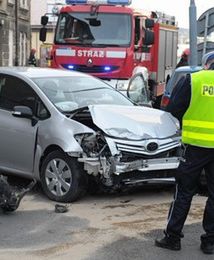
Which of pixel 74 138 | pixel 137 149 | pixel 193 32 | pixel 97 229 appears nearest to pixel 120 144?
pixel 137 149

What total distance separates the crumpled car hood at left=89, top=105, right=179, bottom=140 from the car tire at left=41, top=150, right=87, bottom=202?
558mm

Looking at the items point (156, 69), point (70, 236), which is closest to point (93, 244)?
point (70, 236)

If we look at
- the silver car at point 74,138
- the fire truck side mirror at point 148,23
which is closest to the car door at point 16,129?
the silver car at point 74,138

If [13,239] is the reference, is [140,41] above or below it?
above

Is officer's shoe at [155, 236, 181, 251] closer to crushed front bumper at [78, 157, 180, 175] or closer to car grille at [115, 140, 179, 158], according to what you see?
crushed front bumper at [78, 157, 180, 175]

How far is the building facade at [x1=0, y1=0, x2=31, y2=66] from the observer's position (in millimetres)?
34344

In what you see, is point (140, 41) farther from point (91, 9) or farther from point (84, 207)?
point (84, 207)

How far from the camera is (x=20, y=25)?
38.1 m

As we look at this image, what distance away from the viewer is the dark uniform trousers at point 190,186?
4855mm

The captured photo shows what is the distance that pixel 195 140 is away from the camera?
482 centimetres

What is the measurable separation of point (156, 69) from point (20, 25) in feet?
75.1

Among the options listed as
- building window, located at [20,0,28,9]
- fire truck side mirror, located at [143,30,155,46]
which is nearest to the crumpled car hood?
fire truck side mirror, located at [143,30,155,46]

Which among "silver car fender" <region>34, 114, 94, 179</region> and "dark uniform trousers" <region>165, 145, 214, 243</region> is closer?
"dark uniform trousers" <region>165, 145, 214, 243</region>

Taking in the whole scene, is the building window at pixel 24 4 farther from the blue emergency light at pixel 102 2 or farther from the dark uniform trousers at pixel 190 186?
the dark uniform trousers at pixel 190 186
